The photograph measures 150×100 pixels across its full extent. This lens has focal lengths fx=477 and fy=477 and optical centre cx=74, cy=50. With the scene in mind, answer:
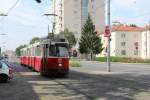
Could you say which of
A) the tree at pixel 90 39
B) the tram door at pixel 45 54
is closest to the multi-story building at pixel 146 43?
the tree at pixel 90 39

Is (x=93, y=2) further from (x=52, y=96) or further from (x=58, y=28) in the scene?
(x=52, y=96)

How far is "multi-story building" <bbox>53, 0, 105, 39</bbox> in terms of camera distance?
556 feet

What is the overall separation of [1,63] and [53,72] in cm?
623

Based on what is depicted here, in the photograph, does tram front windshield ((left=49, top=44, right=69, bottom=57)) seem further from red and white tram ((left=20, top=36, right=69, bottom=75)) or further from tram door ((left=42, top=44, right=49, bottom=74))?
tram door ((left=42, top=44, right=49, bottom=74))

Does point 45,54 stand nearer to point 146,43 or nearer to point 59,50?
point 59,50

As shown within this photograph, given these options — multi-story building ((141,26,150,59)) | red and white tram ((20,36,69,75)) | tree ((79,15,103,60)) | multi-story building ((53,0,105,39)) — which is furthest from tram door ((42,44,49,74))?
multi-story building ((53,0,105,39))

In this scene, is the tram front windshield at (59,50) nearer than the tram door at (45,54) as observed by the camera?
Yes

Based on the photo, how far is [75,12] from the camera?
170 metres

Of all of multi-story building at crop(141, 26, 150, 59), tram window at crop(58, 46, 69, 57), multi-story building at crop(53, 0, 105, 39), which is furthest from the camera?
multi-story building at crop(53, 0, 105, 39)

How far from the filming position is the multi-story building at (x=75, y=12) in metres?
170

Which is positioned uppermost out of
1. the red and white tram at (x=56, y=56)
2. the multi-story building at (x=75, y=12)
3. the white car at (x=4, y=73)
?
the multi-story building at (x=75, y=12)

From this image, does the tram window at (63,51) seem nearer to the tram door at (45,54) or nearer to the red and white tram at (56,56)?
the red and white tram at (56,56)

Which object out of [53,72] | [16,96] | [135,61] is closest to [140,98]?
→ [16,96]

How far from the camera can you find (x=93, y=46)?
128 metres
